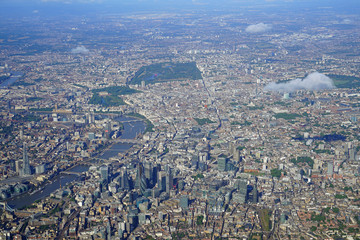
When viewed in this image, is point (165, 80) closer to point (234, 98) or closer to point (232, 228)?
point (234, 98)

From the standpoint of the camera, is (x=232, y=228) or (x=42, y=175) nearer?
(x=232, y=228)

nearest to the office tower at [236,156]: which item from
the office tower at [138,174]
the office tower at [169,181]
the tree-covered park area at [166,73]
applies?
the office tower at [169,181]

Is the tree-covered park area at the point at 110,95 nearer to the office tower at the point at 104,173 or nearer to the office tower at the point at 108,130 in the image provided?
the office tower at the point at 108,130

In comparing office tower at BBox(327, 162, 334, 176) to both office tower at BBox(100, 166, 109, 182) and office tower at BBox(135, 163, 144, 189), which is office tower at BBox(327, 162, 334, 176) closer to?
office tower at BBox(135, 163, 144, 189)

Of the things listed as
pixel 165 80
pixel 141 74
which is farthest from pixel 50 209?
pixel 141 74

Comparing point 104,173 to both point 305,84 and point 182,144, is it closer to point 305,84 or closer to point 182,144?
point 182,144

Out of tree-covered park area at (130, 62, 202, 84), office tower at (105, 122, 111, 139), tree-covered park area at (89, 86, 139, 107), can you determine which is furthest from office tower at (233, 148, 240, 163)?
tree-covered park area at (130, 62, 202, 84)
